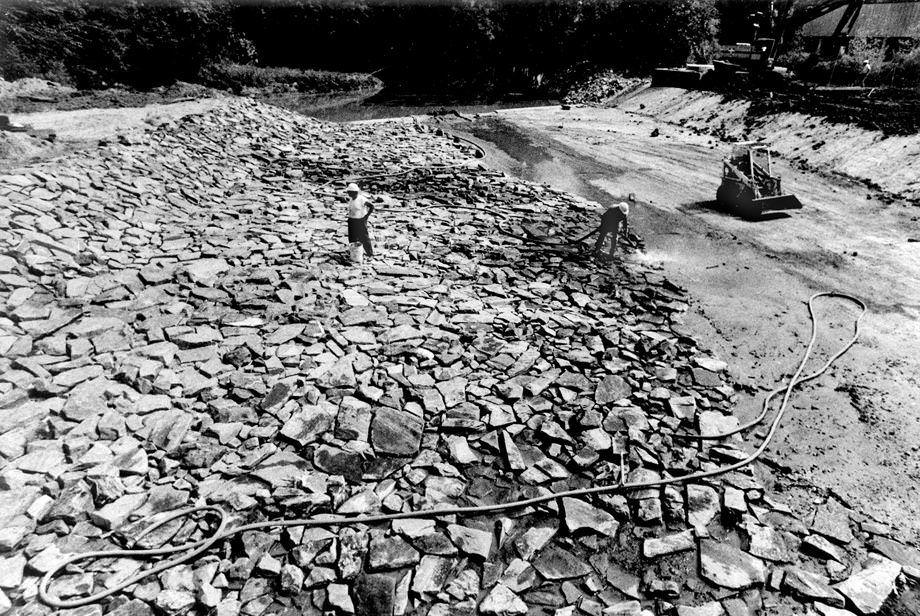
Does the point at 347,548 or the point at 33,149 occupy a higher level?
the point at 33,149

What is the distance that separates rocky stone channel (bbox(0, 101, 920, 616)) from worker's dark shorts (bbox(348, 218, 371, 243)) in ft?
2.71

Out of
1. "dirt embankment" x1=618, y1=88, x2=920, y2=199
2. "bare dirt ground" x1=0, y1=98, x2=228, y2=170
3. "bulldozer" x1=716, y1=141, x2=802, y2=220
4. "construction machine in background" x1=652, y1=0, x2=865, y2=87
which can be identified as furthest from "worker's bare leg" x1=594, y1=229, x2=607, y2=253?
"construction machine in background" x1=652, y1=0, x2=865, y2=87

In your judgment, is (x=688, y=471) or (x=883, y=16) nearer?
(x=688, y=471)

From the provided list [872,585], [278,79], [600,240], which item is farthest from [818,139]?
[278,79]

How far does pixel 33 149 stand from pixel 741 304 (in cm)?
1908

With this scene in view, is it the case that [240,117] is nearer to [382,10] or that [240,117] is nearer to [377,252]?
[377,252]

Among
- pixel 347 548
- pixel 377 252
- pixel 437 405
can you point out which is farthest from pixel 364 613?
pixel 377 252

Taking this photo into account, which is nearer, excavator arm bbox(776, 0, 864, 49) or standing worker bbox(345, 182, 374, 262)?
standing worker bbox(345, 182, 374, 262)

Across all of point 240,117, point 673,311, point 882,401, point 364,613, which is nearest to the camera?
point 364,613

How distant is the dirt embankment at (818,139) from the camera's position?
1741 centimetres

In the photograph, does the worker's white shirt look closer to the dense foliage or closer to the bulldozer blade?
the bulldozer blade

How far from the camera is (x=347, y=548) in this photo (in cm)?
593

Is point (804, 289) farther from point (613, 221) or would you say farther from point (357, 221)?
point (357, 221)

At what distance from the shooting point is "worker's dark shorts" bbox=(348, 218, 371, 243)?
11.6 meters
